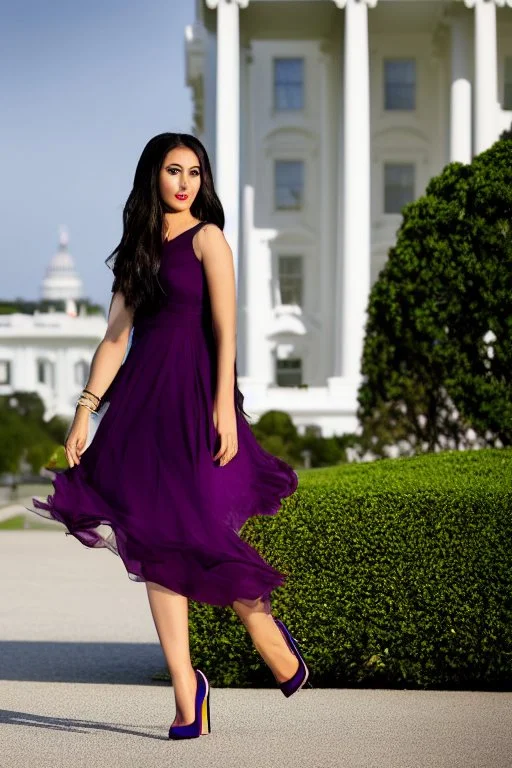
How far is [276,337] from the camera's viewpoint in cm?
5459

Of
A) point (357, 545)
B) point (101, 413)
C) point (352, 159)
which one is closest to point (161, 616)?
point (101, 413)

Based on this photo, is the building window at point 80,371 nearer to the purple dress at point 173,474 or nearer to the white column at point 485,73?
the white column at point 485,73

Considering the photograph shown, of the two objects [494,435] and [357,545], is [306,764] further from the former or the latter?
[494,435]

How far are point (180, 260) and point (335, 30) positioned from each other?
45736 mm

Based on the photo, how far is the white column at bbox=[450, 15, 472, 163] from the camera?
4778 cm

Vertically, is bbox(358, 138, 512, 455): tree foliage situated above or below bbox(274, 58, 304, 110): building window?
below

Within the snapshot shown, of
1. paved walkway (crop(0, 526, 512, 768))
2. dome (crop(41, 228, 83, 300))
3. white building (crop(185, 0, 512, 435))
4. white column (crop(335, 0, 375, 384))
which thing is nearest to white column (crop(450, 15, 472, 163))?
white building (crop(185, 0, 512, 435))

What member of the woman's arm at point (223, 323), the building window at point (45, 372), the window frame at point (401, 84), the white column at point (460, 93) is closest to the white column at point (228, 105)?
the white column at point (460, 93)

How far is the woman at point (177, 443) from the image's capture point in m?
6.43

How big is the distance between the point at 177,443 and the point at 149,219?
3.02ft

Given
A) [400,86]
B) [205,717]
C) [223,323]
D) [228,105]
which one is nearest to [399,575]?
[205,717]

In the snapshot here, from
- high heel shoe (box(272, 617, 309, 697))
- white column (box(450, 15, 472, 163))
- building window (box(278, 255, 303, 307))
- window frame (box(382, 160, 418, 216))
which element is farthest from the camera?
building window (box(278, 255, 303, 307))

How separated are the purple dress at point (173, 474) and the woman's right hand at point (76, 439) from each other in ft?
0.11

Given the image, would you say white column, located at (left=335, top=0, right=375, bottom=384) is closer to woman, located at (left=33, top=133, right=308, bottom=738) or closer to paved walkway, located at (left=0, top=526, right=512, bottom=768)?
paved walkway, located at (left=0, top=526, right=512, bottom=768)
